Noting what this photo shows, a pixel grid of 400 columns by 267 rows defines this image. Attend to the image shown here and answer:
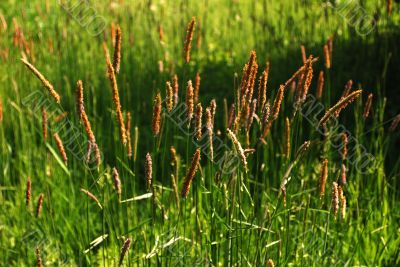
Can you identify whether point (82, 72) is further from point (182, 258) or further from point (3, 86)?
point (182, 258)

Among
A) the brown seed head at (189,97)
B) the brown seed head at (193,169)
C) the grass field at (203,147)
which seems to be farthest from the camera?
the grass field at (203,147)

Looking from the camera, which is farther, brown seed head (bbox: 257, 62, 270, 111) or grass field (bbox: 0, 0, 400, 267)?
grass field (bbox: 0, 0, 400, 267)

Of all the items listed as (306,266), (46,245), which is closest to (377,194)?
(306,266)

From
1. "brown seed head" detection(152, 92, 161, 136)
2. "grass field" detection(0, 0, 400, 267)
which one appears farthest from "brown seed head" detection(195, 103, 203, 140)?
"brown seed head" detection(152, 92, 161, 136)

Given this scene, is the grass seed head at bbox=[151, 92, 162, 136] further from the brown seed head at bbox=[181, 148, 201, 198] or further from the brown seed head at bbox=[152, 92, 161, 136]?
the brown seed head at bbox=[181, 148, 201, 198]

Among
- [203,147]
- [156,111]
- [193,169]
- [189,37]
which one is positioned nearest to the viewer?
[193,169]

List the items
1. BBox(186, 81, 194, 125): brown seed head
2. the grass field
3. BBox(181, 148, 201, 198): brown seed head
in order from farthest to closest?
the grass field, BBox(186, 81, 194, 125): brown seed head, BBox(181, 148, 201, 198): brown seed head

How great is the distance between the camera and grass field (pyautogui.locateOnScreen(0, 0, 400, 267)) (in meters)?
1.89

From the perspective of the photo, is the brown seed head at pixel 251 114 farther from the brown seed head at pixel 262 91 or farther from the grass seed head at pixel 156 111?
the grass seed head at pixel 156 111

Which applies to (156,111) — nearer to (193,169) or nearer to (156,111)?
(156,111)

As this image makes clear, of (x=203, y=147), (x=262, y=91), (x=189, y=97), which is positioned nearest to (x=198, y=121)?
(x=189, y=97)

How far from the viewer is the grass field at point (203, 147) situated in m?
1.89

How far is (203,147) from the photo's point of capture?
9.09 ft

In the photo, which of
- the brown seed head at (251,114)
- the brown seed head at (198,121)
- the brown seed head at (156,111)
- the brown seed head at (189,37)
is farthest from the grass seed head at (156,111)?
the brown seed head at (251,114)
